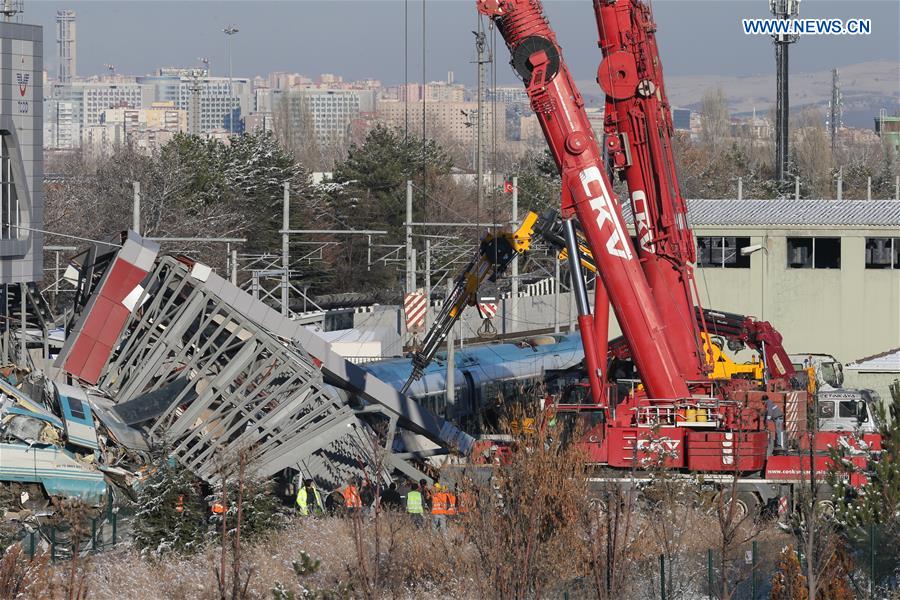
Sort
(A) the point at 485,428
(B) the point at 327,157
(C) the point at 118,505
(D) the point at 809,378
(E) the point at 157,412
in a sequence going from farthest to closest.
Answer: (B) the point at 327,157 < (A) the point at 485,428 < (D) the point at 809,378 < (E) the point at 157,412 < (C) the point at 118,505

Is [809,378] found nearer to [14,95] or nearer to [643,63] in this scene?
[643,63]

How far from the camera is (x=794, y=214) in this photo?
49500 millimetres

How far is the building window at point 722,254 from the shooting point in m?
49.0

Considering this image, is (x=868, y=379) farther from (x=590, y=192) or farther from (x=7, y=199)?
(x=7, y=199)

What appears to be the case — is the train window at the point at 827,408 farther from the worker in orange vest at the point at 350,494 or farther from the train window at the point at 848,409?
the worker in orange vest at the point at 350,494

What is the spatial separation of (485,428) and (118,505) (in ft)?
40.3

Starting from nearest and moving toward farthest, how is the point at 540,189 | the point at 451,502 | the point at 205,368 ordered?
the point at 451,502
the point at 205,368
the point at 540,189

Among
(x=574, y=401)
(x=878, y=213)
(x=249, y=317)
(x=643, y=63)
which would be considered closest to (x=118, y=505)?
(x=249, y=317)

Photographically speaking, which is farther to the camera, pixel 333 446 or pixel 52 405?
pixel 333 446

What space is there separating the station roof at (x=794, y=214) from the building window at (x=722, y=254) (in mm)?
554

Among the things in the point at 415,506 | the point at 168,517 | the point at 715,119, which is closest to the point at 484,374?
the point at 415,506

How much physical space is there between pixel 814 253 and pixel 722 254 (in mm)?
2872

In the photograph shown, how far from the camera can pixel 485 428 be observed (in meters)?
37.1

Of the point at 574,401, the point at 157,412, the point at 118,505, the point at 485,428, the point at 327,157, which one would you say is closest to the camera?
the point at 118,505
